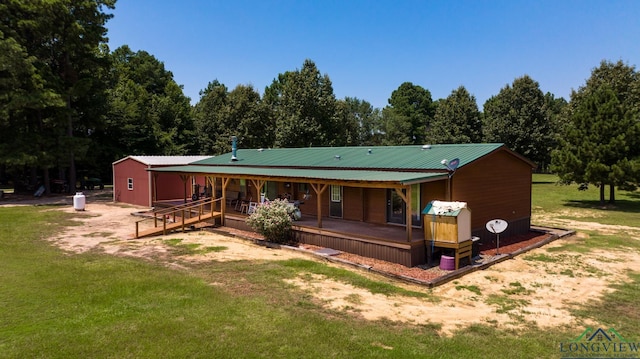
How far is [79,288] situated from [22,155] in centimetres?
2246

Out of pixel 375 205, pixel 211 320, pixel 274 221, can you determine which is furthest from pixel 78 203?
pixel 211 320

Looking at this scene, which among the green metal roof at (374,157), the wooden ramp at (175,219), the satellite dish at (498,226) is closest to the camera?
the satellite dish at (498,226)

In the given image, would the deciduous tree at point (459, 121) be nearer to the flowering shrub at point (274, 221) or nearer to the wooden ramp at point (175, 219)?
the wooden ramp at point (175, 219)

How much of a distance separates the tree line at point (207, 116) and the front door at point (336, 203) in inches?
602

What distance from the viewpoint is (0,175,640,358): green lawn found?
6000 mm

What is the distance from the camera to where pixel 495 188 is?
14.5 metres

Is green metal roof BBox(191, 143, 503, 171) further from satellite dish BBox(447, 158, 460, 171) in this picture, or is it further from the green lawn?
the green lawn

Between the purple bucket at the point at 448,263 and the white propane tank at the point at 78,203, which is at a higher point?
the white propane tank at the point at 78,203

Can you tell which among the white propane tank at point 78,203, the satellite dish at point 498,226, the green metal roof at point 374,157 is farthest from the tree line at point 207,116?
the satellite dish at point 498,226

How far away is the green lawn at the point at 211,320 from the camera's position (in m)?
6.00

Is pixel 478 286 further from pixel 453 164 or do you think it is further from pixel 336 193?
pixel 336 193

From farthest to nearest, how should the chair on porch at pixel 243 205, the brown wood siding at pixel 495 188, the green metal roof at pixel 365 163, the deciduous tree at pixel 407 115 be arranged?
the deciduous tree at pixel 407 115, the chair on porch at pixel 243 205, the brown wood siding at pixel 495 188, the green metal roof at pixel 365 163

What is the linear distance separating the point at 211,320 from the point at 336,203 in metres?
10.0

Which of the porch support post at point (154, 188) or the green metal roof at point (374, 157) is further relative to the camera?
the porch support post at point (154, 188)
